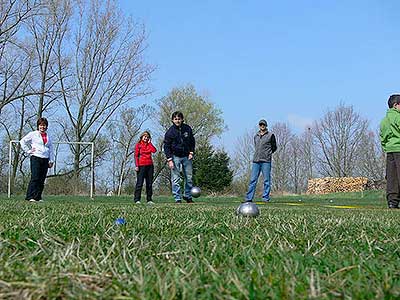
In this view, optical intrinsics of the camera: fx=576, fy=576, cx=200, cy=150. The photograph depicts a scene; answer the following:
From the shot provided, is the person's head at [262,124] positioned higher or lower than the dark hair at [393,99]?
higher

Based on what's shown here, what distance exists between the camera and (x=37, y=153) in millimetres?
12250

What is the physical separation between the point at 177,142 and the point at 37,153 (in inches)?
121

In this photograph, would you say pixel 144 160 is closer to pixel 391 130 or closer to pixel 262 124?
pixel 262 124

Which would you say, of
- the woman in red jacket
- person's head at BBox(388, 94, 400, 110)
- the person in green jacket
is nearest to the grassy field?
the person in green jacket

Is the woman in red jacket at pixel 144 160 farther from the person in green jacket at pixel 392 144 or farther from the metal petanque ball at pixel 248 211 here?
the metal petanque ball at pixel 248 211

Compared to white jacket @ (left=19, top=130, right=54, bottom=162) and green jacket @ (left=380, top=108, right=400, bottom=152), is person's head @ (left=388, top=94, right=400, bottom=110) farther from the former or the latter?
white jacket @ (left=19, top=130, right=54, bottom=162)

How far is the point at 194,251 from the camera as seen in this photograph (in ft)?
8.20

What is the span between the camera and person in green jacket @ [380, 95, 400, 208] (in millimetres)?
9625

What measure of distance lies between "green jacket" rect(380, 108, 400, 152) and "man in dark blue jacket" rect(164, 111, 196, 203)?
15.8ft

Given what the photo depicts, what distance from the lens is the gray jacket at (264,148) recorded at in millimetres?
13553

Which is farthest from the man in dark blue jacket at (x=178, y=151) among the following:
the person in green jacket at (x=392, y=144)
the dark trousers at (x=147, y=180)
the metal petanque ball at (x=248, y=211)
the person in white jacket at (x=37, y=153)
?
the metal petanque ball at (x=248, y=211)

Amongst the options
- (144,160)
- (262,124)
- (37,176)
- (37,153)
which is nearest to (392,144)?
(262,124)

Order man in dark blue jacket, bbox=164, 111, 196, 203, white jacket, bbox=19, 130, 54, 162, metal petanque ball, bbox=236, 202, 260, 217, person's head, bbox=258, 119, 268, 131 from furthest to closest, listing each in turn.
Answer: person's head, bbox=258, 119, 268, 131 → man in dark blue jacket, bbox=164, 111, 196, 203 → white jacket, bbox=19, 130, 54, 162 → metal petanque ball, bbox=236, 202, 260, 217

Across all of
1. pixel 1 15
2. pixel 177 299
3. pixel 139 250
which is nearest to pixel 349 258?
pixel 139 250
